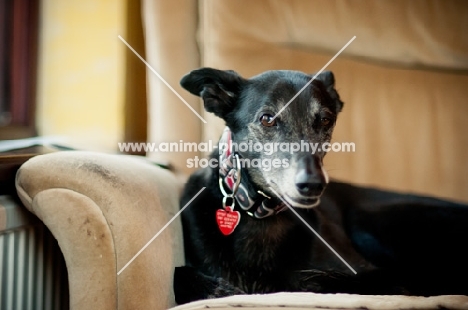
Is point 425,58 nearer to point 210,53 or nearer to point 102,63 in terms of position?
point 210,53

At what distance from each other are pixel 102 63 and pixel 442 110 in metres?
1.18

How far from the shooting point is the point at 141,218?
0.98 metres

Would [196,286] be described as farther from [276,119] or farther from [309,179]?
[276,119]

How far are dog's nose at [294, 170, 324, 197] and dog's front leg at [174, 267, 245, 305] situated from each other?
11.6 inches

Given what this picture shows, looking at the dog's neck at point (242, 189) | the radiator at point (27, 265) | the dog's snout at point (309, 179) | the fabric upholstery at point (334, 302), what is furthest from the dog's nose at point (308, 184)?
the radiator at point (27, 265)

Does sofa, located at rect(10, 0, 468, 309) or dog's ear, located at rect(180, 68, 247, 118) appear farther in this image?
sofa, located at rect(10, 0, 468, 309)

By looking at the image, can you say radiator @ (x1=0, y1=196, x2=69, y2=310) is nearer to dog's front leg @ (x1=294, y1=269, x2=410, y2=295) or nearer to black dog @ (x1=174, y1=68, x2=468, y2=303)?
black dog @ (x1=174, y1=68, x2=468, y2=303)

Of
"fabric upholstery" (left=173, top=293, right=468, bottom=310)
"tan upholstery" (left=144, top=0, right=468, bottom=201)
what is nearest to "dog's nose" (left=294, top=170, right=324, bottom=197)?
"fabric upholstery" (left=173, top=293, right=468, bottom=310)

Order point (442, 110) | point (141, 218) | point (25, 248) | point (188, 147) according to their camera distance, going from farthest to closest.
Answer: point (442, 110), point (188, 147), point (25, 248), point (141, 218)

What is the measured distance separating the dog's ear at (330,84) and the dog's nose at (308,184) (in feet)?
1.25

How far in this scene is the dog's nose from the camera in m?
1.01

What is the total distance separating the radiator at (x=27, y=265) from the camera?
3.43ft

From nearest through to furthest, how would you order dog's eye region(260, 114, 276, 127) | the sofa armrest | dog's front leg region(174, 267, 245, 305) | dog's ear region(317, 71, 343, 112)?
the sofa armrest, dog's front leg region(174, 267, 245, 305), dog's eye region(260, 114, 276, 127), dog's ear region(317, 71, 343, 112)

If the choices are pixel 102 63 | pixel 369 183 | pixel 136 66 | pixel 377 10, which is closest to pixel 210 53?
pixel 136 66
